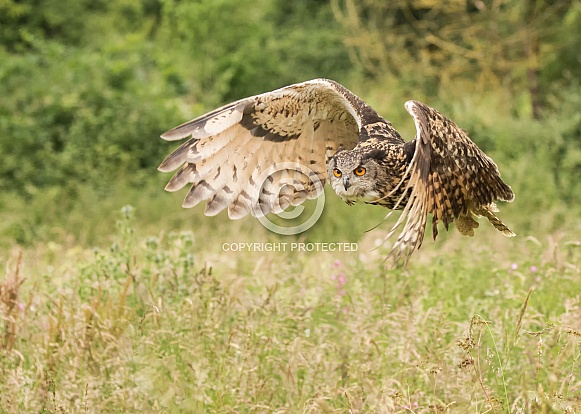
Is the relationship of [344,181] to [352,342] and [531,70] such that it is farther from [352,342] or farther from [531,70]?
[531,70]

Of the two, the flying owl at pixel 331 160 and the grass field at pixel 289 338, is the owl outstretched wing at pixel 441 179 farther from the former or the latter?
the grass field at pixel 289 338

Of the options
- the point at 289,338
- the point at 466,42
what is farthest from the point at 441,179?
the point at 466,42

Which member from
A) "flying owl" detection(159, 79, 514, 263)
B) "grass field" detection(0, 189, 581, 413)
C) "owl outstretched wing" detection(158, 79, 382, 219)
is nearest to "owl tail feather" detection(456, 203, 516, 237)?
"flying owl" detection(159, 79, 514, 263)

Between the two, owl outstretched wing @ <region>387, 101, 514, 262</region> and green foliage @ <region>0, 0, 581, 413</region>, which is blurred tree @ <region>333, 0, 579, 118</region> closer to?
green foliage @ <region>0, 0, 581, 413</region>

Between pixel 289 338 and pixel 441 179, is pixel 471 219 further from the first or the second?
pixel 289 338

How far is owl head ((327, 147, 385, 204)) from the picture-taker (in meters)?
5.16

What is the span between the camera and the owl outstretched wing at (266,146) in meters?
5.76

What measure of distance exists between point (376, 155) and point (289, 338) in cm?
115

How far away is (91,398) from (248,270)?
2.58 meters

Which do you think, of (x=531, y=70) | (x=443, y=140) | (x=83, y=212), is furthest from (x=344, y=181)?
(x=531, y=70)

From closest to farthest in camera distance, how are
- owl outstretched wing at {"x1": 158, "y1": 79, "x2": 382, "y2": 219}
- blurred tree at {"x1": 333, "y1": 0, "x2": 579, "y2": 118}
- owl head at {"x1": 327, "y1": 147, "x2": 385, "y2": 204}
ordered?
owl head at {"x1": 327, "y1": 147, "x2": 385, "y2": 204} < owl outstretched wing at {"x1": 158, "y1": 79, "x2": 382, "y2": 219} < blurred tree at {"x1": 333, "y1": 0, "x2": 579, "y2": 118}

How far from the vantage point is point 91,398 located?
4.27m

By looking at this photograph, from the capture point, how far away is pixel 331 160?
17.7 feet

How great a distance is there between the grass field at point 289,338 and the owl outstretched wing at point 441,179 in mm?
542
